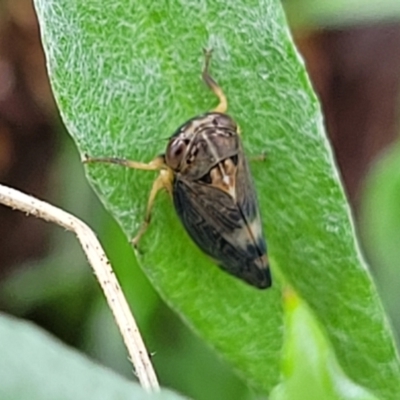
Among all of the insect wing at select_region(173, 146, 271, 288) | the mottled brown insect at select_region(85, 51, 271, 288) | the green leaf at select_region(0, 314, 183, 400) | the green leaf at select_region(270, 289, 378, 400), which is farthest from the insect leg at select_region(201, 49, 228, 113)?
the green leaf at select_region(0, 314, 183, 400)

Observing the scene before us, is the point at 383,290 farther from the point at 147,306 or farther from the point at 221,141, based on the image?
the point at 221,141

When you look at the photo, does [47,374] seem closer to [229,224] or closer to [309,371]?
[309,371]

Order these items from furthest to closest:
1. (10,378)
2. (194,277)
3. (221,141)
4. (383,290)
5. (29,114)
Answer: (29,114)
(383,290)
(221,141)
(194,277)
(10,378)

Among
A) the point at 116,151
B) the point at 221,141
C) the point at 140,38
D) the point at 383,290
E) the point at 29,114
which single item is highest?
the point at 140,38

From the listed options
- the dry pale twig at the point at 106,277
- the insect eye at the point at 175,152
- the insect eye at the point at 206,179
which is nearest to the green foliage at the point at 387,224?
the insect eye at the point at 206,179

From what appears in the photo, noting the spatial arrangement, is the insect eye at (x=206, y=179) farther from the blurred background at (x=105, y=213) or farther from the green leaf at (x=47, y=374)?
the green leaf at (x=47, y=374)

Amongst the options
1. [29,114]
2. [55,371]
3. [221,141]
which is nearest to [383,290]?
[221,141]
